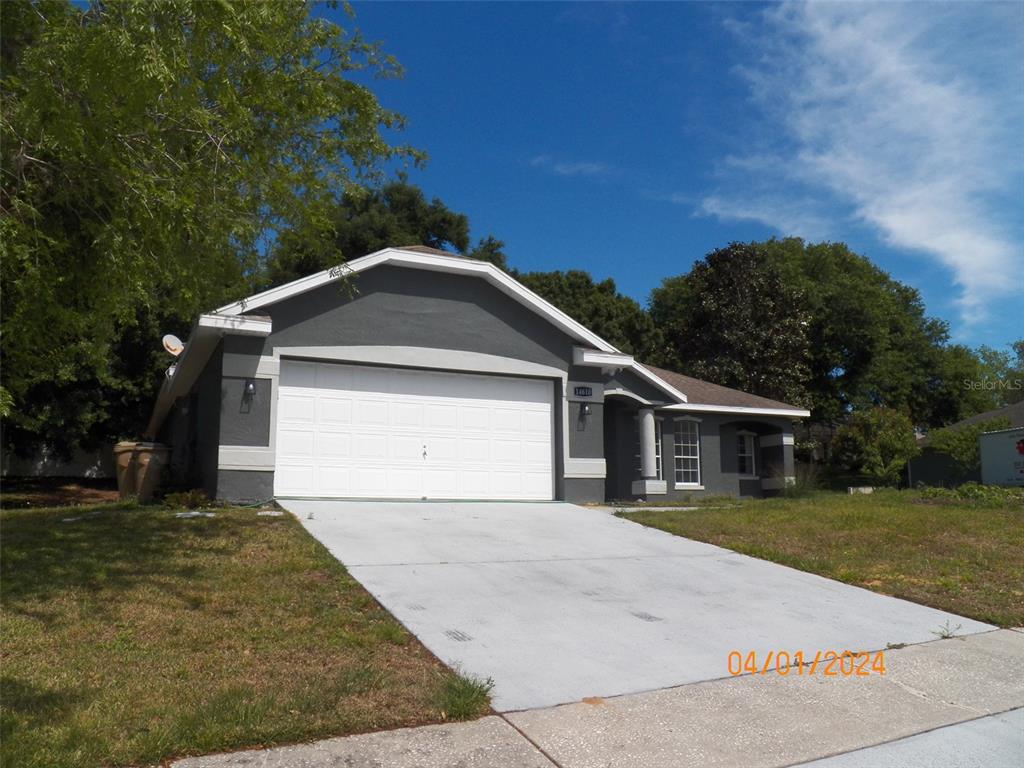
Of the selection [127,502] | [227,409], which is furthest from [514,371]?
[127,502]

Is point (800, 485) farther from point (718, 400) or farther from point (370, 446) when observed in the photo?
point (370, 446)

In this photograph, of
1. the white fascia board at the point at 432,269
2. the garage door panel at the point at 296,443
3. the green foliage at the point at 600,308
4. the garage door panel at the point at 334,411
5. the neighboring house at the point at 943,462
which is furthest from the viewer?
the green foliage at the point at 600,308

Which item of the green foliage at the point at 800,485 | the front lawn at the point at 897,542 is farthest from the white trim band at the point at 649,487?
the front lawn at the point at 897,542

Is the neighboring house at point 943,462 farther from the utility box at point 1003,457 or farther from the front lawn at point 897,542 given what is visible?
the front lawn at point 897,542

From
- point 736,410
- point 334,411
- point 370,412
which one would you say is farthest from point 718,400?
point 334,411

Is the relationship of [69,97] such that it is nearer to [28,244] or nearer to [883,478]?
[28,244]

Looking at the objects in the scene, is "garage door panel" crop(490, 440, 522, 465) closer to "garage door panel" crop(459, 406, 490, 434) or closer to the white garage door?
the white garage door

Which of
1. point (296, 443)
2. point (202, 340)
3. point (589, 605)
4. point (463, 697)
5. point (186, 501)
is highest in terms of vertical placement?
point (202, 340)

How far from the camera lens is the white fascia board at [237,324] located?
39.4 ft

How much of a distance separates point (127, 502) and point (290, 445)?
9.46 feet

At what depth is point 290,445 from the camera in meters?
12.9

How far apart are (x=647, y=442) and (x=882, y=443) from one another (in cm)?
778

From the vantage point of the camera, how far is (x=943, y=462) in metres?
29.0

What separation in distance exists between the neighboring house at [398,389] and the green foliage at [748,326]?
18351 mm
